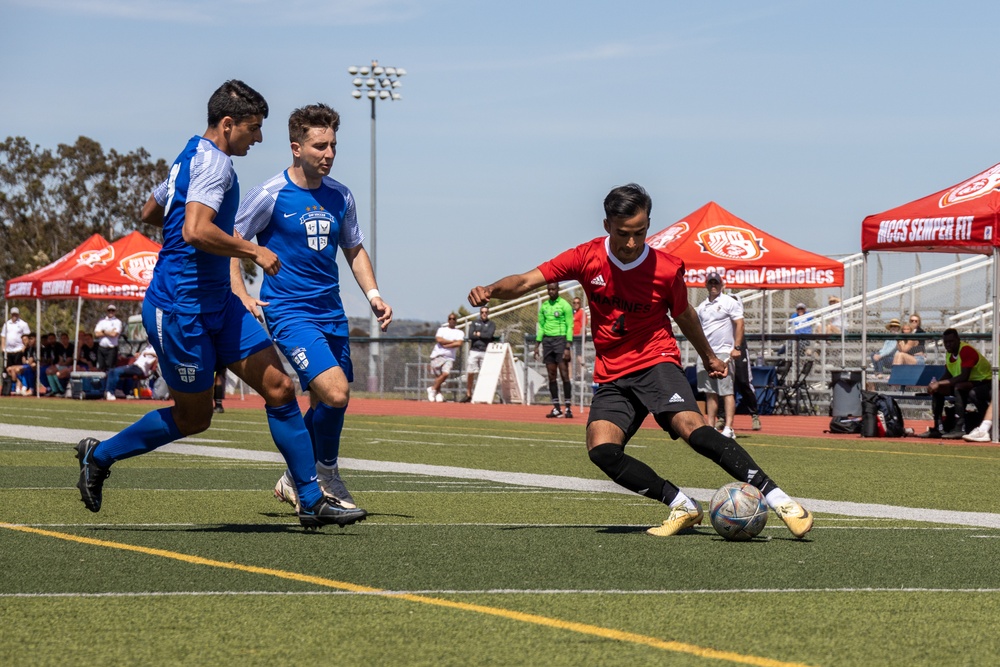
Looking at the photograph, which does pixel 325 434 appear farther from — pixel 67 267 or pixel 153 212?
pixel 67 267

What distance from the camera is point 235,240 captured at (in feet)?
24.8

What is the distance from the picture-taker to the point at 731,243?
2578cm

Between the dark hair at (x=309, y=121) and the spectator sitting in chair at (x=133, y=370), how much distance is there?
2407 cm

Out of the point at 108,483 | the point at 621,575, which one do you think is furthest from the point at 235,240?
the point at 108,483

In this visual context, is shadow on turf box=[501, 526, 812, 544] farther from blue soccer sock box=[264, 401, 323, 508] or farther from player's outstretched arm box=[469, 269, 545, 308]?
player's outstretched arm box=[469, 269, 545, 308]

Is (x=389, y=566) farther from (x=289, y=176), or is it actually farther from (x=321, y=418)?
(x=289, y=176)

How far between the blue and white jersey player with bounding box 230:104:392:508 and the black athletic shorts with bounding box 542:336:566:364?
16.2 m

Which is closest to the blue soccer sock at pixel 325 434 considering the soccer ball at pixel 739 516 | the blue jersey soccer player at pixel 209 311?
the blue jersey soccer player at pixel 209 311

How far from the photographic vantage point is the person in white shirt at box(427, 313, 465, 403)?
3338cm

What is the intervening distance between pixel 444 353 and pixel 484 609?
2818 centimetres

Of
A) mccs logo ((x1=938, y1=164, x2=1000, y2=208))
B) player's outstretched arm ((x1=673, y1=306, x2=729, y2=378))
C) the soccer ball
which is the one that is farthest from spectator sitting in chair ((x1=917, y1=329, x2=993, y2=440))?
the soccer ball

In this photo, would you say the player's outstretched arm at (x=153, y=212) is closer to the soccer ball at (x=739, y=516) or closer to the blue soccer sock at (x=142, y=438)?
the blue soccer sock at (x=142, y=438)

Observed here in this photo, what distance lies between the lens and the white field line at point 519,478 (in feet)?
31.6

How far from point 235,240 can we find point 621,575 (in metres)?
2.50
